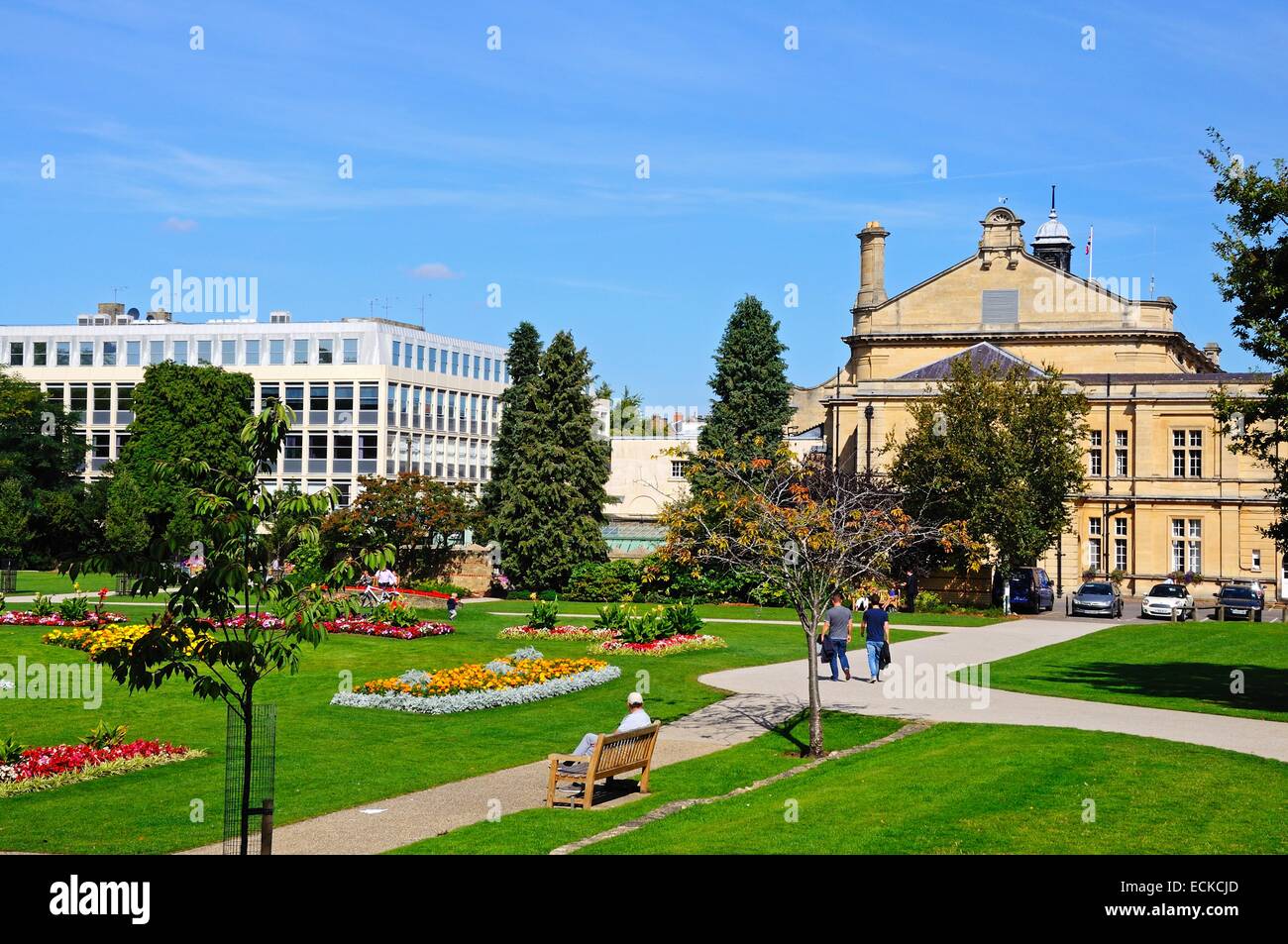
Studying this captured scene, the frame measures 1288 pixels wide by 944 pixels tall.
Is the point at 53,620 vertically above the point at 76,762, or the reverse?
the point at 53,620

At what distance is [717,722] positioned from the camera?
24484mm

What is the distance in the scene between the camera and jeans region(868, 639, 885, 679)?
30.0m

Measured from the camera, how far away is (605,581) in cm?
5541

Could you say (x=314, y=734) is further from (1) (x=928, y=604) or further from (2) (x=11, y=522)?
(2) (x=11, y=522)

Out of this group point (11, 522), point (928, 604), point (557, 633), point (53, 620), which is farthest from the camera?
point (11, 522)

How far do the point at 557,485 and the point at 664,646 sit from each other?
919 inches

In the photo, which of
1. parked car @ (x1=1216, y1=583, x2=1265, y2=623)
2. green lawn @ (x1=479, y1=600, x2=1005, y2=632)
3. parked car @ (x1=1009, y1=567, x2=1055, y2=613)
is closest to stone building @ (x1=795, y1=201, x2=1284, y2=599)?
parked car @ (x1=1009, y1=567, x2=1055, y2=613)

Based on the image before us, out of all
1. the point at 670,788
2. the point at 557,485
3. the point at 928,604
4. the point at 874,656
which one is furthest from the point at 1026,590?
the point at 670,788

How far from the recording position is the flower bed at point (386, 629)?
37.6 m

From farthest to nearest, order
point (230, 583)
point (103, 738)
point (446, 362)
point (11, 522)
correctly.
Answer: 1. point (446, 362)
2. point (11, 522)
3. point (103, 738)
4. point (230, 583)

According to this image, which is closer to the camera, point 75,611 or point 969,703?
point 969,703

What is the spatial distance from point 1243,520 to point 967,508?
21.7 meters
